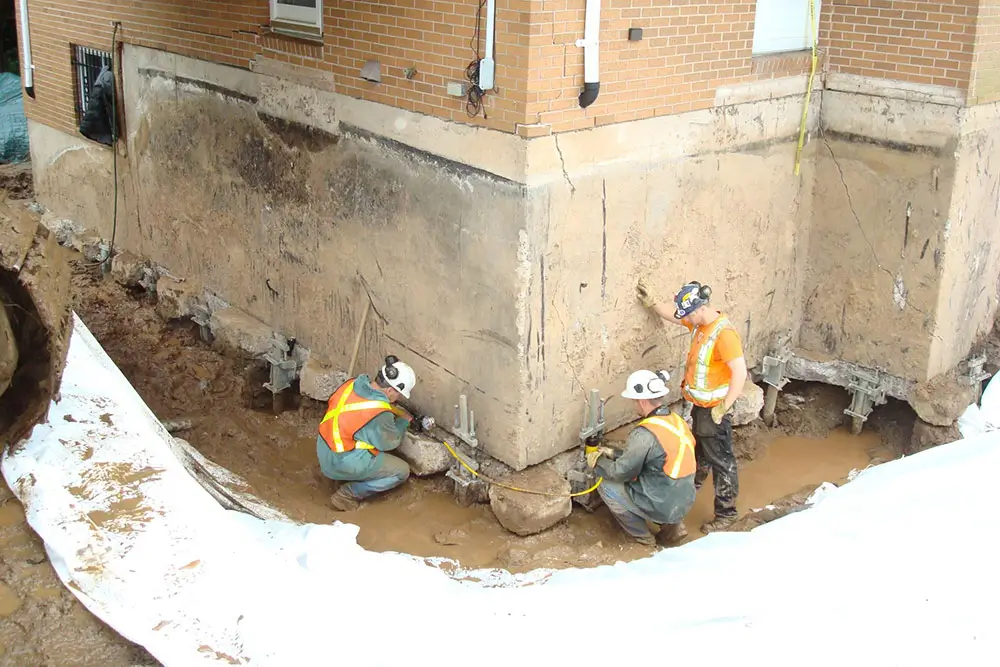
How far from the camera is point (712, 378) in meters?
7.42

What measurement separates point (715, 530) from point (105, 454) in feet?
14.5

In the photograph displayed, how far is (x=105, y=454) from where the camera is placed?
19.9ft

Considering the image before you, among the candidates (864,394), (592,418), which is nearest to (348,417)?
(592,418)

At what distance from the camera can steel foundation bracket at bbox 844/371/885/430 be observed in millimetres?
8547

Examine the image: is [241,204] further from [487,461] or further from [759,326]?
[759,326]

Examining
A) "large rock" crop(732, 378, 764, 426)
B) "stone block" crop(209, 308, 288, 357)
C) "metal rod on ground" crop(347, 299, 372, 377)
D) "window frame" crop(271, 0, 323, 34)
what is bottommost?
"large rock" crop(732, 378, 764, 426)

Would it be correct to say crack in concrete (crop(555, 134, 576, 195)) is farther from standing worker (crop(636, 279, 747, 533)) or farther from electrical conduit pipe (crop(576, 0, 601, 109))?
standing worker (crop(636, 279, 747, 533))

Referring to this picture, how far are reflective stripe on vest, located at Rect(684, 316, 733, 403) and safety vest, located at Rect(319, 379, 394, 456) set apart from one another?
7.71ft

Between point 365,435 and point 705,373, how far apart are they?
8.65 ft

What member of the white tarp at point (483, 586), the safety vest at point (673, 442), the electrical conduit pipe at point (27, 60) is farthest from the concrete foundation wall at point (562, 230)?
the electrical conduit pipe at point (27, 60)

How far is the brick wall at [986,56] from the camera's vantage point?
747 cm

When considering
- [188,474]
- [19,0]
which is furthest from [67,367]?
[19,0]

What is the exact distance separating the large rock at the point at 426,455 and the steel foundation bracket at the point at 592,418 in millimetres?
1087

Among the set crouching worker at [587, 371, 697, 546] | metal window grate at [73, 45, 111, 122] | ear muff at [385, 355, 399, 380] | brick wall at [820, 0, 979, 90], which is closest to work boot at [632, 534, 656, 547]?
crouching worker at [587, 371, 697, 546]
